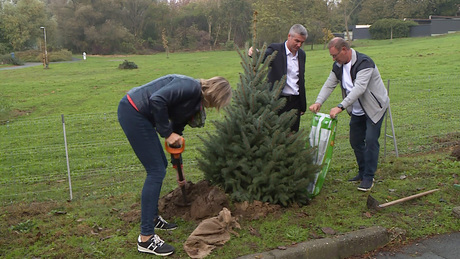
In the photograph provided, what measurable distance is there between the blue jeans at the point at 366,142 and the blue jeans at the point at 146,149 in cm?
287

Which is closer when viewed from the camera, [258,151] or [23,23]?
[258,151]

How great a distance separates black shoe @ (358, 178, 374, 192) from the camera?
5.57 metres

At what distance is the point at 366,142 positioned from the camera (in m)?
5.65

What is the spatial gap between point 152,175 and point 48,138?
7762 millimetres

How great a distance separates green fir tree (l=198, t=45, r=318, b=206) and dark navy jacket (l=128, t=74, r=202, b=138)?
0.77 meters

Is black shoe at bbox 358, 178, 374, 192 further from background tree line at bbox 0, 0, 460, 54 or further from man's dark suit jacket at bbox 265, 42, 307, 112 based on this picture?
background tree line at bbox 0, 0, 460, 54

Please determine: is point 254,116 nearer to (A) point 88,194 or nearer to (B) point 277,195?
(B) point 277,195

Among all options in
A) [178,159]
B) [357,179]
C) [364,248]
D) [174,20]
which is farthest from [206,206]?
[174,20]

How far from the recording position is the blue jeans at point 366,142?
555 centimetres

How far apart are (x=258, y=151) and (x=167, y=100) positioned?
4.20 feet

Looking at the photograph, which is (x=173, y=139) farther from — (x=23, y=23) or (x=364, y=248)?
(x=23, y=23)

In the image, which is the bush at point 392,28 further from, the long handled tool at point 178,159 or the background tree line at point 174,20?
the long handled tool at point 178,159

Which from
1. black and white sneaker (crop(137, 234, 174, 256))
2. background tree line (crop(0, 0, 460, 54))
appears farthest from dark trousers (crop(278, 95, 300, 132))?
background tree line (crop(0, 0, 460, 54))

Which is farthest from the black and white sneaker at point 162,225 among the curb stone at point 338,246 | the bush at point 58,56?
the bush at point 58,56
